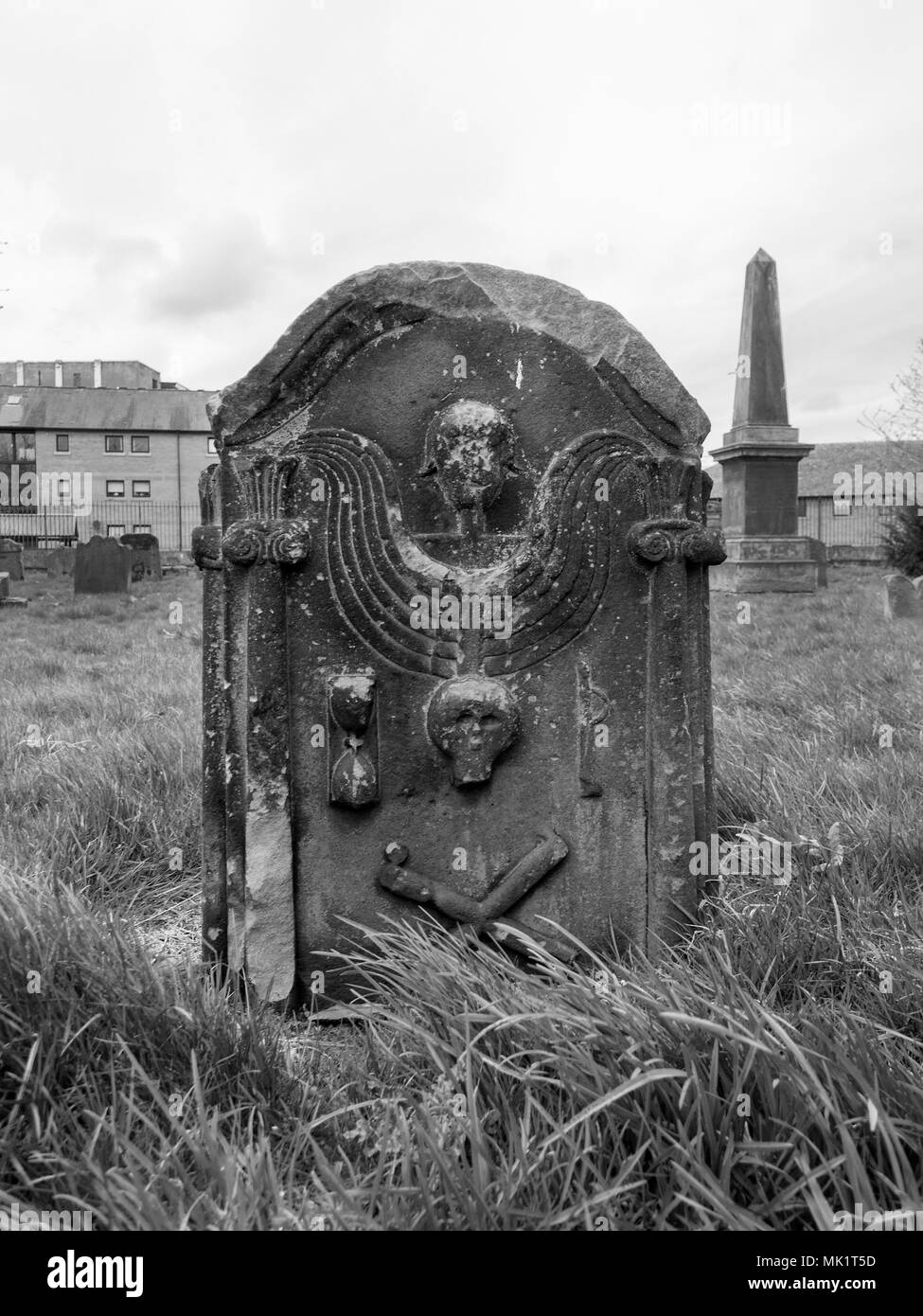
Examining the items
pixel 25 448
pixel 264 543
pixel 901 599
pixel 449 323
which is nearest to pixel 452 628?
pixel 264 543

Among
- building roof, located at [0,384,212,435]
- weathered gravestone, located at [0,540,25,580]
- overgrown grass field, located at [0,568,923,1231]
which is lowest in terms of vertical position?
overgrown grass field, located at [0,568,923,1231]

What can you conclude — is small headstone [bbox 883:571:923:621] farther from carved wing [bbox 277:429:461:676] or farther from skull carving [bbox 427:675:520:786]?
carved wing [bbox 277:429:461:676]

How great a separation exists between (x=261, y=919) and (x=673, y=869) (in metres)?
1.18

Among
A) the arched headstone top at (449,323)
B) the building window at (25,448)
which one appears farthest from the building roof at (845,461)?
the arched headstone top at (449,323)

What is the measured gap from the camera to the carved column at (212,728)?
2.78 m

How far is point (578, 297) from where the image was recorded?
2.89m

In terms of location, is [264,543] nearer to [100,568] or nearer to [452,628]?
[452,628]

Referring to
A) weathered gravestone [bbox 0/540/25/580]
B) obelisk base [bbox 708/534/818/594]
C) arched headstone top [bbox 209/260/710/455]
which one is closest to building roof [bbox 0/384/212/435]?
weathered gravestone [bbox 0/540/25/580]

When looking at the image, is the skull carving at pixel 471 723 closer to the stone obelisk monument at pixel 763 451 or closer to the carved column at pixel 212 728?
the carved column at pixel 212 728

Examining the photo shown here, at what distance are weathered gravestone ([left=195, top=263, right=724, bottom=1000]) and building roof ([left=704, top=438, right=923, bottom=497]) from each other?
3610cm

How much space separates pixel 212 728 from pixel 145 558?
18.5m

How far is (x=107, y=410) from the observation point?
1737 inches

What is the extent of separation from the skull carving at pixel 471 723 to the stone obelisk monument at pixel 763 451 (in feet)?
40.5

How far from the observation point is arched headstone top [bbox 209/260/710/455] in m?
2.76
